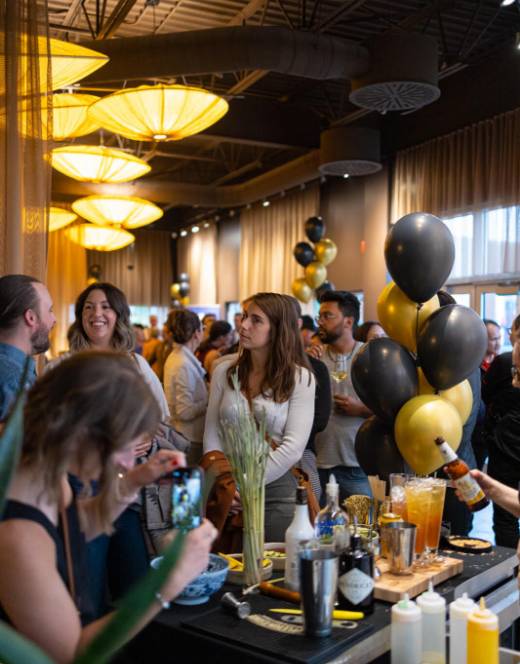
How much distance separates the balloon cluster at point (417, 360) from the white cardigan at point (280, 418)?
36cm

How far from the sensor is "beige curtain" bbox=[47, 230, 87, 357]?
16.9 meters

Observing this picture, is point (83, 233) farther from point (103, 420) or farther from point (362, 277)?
point (103, 420)

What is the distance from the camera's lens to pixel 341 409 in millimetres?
3752

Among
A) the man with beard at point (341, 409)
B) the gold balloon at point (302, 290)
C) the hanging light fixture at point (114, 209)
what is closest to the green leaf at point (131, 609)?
the man with beard at point (341, 409)

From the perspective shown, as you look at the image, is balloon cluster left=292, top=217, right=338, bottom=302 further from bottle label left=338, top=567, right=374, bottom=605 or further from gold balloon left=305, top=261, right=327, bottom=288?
bottle label left=338, top=567, right=374, bottom=605

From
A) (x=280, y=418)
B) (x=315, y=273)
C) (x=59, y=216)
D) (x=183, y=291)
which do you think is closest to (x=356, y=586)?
(x=280, y=418)

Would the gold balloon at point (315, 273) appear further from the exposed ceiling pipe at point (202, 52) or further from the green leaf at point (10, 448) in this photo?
the green leaf at point (10, 448)

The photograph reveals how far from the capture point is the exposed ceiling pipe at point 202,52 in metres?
6.00

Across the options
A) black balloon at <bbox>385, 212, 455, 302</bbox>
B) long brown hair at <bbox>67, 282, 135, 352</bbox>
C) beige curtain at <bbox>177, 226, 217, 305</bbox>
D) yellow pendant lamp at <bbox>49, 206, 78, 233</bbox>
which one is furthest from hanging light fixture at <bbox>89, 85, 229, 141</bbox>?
beige curtain at <bbox>177, 226, 217, 305</bbox>

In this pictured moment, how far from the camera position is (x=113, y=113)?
543 cm

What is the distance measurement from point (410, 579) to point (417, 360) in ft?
4.05

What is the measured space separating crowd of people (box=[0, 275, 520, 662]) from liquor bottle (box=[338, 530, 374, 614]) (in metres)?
0.43

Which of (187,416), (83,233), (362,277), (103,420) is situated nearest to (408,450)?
(103,420)

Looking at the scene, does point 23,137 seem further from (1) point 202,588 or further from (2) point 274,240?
(2) point 274,240
